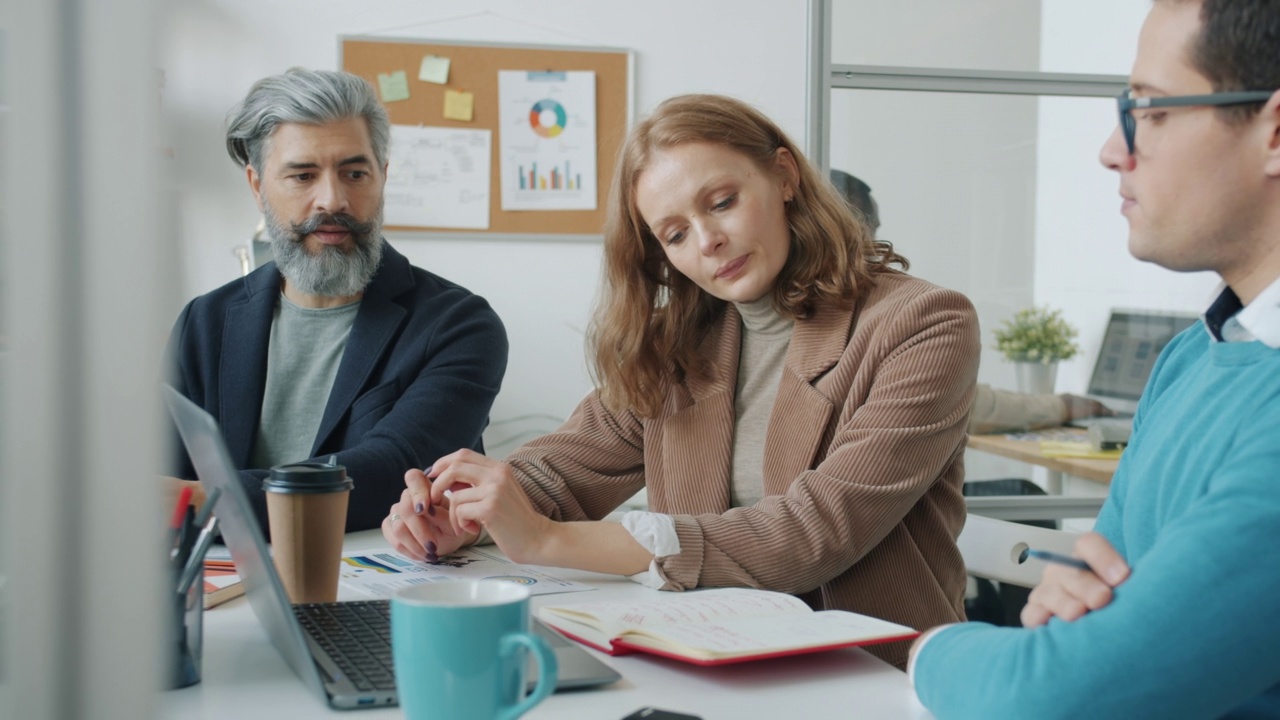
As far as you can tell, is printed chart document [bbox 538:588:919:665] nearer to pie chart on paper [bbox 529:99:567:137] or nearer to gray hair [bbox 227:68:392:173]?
gray hair [bbox 227:68:392:173]

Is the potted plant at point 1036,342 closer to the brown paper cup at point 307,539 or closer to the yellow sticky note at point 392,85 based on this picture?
the yellow sticky note at point 392,85

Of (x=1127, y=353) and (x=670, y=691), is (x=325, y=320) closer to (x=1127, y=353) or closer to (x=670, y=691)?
(x=670, y=691)

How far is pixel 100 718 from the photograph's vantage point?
12.2 inches

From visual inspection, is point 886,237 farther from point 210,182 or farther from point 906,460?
point 210,182

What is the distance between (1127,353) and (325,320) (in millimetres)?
1839

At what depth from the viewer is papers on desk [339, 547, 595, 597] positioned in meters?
1.17

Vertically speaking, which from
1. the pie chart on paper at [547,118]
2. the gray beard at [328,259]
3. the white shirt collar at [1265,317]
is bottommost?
the white shirt collar at [1265,317]

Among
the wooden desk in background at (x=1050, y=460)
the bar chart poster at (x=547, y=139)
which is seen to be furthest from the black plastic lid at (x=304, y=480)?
the bar chart poster at (x=547, y=139)

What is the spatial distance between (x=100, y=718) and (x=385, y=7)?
10.9 feet

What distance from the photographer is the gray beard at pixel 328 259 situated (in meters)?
2.03

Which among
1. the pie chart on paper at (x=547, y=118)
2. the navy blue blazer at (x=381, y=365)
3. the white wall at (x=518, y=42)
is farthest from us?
the pie chart on paper at (x=547, y=118)

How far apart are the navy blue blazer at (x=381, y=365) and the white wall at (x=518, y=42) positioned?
128 centimetres

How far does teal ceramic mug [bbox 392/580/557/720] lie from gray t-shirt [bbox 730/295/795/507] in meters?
0.94

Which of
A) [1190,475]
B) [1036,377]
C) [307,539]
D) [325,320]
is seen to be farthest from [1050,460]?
[307,539]
